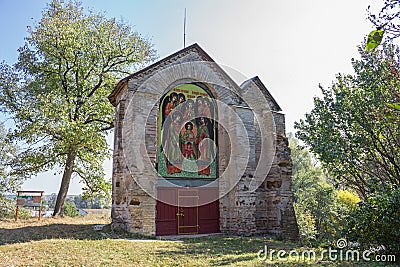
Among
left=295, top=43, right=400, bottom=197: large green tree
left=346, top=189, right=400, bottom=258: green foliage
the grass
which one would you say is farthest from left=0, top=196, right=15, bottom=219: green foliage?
left=346, top=189, right=400, bottom=258: green foliage

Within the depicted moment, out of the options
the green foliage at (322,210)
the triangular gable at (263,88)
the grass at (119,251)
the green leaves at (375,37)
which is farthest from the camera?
the green foliage at (322,210)

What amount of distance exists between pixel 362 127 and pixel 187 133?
7.66m

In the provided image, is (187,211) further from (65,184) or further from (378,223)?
(65,184)

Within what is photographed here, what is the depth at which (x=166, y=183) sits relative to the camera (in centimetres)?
1292

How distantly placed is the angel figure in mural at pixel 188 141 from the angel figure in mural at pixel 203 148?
0.92 feet

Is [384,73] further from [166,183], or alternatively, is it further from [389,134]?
[166,183]

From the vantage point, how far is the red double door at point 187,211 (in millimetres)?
12734

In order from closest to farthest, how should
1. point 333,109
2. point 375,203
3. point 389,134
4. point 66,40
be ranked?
point 375,203
point 389,134
point 333,109
point 66,40

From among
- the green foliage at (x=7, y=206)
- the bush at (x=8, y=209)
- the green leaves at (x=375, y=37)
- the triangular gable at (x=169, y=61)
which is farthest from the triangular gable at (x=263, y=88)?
the green foliage at (x=7, y=206)

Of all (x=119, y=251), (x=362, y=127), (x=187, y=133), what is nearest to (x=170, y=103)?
(x=187, y=133)

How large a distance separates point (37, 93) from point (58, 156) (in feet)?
13.4

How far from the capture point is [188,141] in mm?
13727

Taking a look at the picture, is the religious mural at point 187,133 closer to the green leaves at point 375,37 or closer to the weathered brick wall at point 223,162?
the weathered brick wall at point 223,162

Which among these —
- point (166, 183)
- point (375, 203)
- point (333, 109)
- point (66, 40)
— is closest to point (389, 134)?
point (333, 109)
